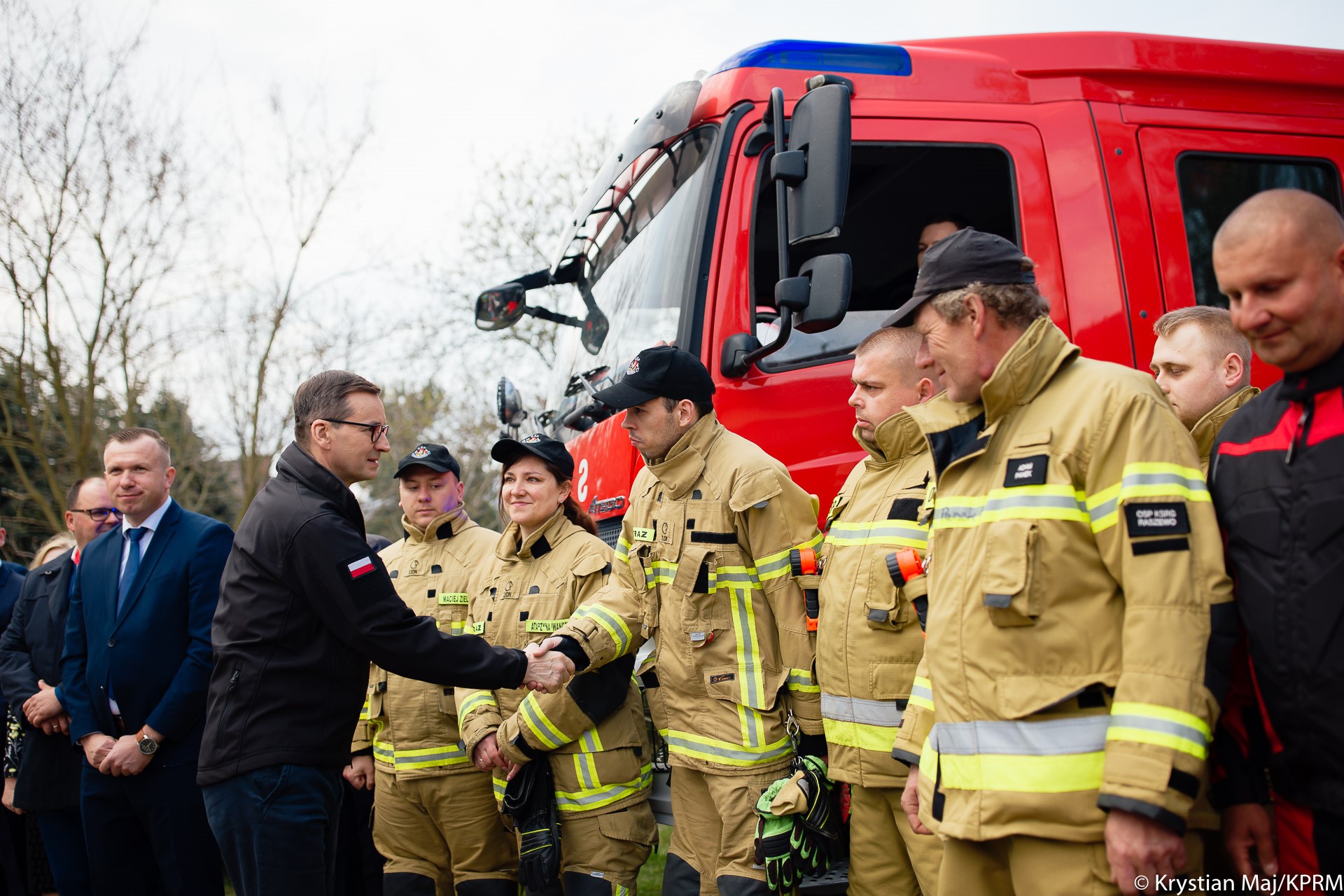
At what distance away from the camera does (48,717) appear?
193 inches

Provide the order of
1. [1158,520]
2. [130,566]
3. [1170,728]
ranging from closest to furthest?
[1170,728], [1158,520], [130,566]

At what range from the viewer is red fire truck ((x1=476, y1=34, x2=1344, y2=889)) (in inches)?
148

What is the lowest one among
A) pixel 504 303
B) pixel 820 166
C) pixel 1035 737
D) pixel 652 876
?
pixel 652 876

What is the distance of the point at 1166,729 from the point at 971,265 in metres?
1.02

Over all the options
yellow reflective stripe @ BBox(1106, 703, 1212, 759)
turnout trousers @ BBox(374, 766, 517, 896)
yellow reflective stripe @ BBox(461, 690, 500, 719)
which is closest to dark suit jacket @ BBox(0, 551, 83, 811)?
turnout trousers @ BBox(374, 766, 517, 896)

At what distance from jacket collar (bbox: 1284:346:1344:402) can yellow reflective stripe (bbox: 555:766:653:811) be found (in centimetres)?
267

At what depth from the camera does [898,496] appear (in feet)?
9.82

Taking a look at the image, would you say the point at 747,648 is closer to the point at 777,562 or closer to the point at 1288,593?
the point at 777,562

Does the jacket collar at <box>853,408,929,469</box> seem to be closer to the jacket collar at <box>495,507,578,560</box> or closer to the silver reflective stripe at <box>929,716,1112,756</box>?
the silver reflective stripe at <box>929,716,1112,756</box>

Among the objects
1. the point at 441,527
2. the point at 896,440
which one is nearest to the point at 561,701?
the point at 441,527

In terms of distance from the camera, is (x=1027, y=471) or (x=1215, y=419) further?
(x=1215, y=419)

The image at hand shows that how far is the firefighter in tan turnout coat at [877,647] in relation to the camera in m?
2.86

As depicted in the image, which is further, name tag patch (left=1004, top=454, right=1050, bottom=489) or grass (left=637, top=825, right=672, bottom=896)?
grass (left=637, top=825, right=672, bottom=896)

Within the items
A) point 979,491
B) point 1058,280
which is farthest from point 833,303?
point 979,491
